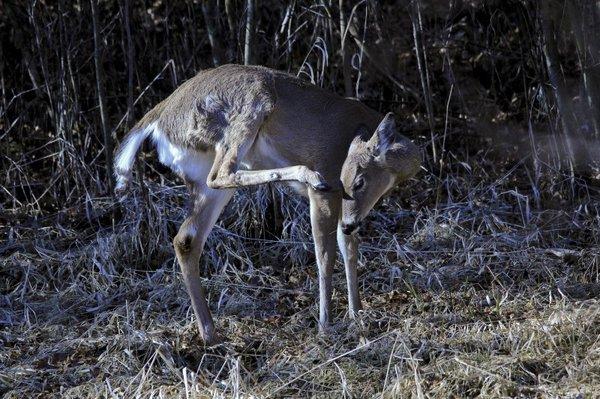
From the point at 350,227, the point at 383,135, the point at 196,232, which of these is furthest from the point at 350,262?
the point at 196,232

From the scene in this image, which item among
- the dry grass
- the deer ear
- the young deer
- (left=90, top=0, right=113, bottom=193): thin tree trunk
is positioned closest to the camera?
the dry grass

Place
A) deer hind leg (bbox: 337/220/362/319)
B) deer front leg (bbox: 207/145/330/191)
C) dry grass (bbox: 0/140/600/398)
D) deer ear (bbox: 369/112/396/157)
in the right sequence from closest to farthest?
dry grass (bbox: 0/140/600/398)
deer front leg (bbox: 207/145/330/191)
deer ear (bbox: 369/112/396/157)
deer hind leg (bbox: 337/220/362/319)

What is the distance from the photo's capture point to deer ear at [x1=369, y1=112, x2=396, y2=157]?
22.8ft

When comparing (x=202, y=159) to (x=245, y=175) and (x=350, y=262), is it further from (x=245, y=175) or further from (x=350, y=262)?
(x=350, y=262)

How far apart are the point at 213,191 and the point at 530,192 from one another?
3.28 metres

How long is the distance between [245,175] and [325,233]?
82 centimetres

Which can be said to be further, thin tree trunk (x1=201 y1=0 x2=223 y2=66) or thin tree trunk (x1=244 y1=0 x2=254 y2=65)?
thin tree trunk (x1=201 y1=0 x2=223 y2=66)

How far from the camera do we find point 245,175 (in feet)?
21.1

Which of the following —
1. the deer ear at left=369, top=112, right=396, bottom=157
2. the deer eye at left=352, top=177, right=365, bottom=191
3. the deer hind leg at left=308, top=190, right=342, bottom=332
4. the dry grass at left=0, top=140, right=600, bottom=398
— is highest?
the deer ear at left=369, top=112, right=396, bottom=157

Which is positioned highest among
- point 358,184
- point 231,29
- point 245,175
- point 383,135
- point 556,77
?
point 231,29

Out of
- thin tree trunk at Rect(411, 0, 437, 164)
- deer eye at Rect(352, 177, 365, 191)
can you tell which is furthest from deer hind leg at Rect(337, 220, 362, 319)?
thin tree trunk at Rect(411, 0, 437, 164)

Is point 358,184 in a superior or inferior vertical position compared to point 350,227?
superior

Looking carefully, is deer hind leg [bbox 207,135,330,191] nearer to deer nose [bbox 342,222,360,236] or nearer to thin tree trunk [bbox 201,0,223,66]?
deer nose [bbox 342,222,360,236]

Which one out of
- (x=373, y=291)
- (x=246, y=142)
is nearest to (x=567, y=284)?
(x=373, y=291)
